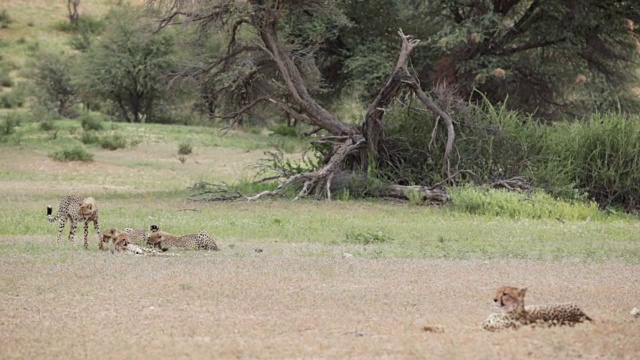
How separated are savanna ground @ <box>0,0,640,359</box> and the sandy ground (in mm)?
18

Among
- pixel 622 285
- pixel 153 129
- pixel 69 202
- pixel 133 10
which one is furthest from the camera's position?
pixel 133 10

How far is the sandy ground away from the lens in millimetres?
6652

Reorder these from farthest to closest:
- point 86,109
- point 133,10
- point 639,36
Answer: point 86,109, point 133,10, point 639,36

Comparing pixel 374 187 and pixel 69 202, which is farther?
pixel 374 187

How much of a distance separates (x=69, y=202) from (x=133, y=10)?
3551 cm

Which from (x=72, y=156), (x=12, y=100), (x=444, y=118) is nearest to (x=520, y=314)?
(x=444, y=118)

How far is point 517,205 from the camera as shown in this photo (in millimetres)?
16953

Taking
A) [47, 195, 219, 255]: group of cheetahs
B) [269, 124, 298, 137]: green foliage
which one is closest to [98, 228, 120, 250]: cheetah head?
[47, 195, 219, 255]: group of cheetahs

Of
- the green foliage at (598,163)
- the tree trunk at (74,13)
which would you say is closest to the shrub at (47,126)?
the green foliage at (598,163)

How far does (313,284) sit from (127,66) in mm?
34573

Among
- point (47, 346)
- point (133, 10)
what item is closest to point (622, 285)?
point (47, 346)

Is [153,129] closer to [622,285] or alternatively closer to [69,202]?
[69,202]

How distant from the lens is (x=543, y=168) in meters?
18.9

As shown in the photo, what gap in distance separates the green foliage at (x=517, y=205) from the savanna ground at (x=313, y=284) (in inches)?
14.2
